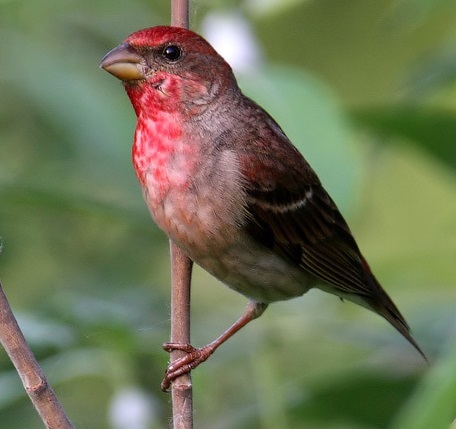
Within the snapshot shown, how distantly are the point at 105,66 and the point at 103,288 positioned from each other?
4.92 ft

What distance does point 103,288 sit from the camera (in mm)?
4426

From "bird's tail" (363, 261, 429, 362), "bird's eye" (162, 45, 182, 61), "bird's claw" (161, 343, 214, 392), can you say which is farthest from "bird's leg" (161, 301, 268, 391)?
"bird's eye" (162, 45, 182, 61)

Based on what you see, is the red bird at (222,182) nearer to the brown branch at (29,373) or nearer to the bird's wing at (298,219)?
the bird's wing at (298,219)

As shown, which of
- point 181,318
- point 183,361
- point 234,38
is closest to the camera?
point 181,318

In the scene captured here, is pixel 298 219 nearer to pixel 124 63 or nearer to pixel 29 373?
pixel 124 63

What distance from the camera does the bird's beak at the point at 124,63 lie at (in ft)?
10.3

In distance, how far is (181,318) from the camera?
262cm

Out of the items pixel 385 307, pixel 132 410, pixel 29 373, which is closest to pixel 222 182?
pixel 132 410

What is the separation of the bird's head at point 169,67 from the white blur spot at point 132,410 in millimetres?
888

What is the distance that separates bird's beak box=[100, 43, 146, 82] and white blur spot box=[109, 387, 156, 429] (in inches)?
38.0

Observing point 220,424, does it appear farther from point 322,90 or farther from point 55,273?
point 55,273

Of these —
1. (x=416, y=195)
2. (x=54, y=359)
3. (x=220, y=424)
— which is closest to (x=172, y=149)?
(x=54, y=359)

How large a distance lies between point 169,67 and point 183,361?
0.90 metres

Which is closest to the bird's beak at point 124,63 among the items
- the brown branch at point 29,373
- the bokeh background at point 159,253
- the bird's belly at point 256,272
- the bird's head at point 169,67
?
the bird's head at point 169,67
